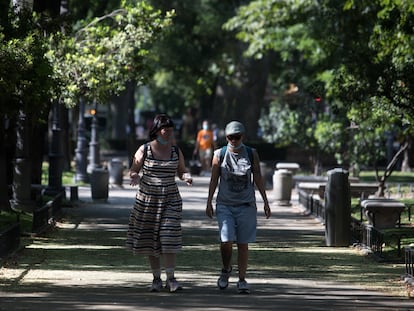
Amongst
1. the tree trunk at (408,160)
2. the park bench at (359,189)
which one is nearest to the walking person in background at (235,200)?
the park bench at (359,189)

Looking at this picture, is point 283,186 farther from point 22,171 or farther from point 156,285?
point 156,285

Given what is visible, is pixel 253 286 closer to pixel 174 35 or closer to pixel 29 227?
pixel 29 227

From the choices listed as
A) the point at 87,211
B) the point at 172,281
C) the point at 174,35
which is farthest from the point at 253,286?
the point at 174,35

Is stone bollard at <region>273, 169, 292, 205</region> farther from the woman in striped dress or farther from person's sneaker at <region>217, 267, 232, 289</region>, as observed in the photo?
the woman in striped dress

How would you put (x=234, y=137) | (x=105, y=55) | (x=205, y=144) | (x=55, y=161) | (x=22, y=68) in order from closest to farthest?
(x=234, y=137) → (x=22, y=68) → (x=105, y=55) → (x=55, y=161) → (x=205, y=144)

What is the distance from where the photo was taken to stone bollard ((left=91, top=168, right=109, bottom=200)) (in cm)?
2833

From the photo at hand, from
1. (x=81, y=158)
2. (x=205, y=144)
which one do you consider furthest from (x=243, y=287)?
(x=205, y=144)

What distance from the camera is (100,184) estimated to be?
28.5m

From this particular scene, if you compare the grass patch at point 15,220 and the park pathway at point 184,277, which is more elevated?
the grass patch at point 15,220

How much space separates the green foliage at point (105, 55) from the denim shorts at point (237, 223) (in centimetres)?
1113

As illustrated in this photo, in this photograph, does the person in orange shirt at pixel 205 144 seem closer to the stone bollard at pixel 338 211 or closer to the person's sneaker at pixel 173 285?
the stone bollard at pixel 338 211

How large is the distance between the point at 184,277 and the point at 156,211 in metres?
1.56

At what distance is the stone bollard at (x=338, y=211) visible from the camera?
1803 centimetres

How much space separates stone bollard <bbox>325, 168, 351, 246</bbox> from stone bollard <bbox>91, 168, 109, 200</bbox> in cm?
1102
